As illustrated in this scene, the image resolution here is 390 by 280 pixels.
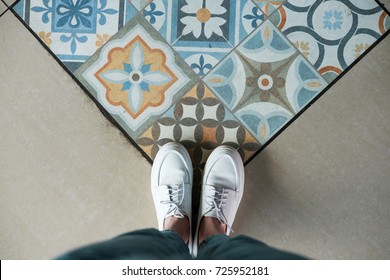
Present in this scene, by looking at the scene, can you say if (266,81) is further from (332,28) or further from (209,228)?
(209,228)

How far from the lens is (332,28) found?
1.03m

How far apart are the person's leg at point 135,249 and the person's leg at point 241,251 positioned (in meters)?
0.06

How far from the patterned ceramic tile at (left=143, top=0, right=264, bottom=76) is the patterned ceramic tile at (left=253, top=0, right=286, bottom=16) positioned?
1 cm

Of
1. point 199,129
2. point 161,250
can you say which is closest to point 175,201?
point 199,129

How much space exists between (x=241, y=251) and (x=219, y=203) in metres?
0.34

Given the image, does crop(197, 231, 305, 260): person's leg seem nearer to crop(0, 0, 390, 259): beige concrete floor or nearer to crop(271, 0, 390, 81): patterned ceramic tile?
crop(0, 0, 390, 259): beige concrete floor

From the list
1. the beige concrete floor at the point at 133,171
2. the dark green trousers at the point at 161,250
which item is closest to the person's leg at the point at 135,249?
the dark green trousers at the point at 161,250

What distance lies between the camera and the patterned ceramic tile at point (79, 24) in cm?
106

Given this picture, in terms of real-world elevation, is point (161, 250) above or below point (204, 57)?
below

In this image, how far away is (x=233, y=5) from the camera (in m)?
Answer: 1.04

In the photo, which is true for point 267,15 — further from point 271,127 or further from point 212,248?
point 212,248

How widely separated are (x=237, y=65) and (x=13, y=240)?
0.76 meters

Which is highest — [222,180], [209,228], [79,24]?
[79,24]

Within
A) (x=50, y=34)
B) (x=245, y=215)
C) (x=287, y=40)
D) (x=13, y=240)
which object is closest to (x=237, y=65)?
(x=287, y=40)
